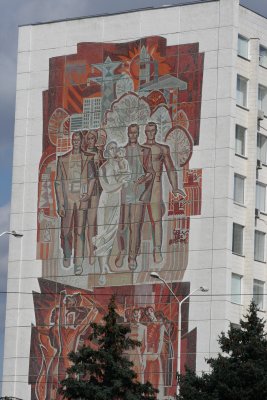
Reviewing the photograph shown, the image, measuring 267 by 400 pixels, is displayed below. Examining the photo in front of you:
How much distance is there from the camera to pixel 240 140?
372 feet

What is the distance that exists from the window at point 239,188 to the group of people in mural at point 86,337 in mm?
9125

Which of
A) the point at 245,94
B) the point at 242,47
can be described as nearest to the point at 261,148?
the point at 245,94

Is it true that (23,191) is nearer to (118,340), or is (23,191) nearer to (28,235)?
(28,235)

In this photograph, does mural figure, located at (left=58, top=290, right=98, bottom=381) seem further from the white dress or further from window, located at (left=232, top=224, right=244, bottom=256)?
window, located at (left=232, top=224, right=244, bottom=256)

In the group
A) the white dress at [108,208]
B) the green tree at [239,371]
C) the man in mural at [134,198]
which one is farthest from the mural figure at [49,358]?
the green tree at [239,371]

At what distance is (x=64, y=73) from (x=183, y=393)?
145 feet

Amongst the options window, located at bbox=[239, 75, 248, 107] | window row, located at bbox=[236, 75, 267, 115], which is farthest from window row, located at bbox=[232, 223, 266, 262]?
window, located at bbox=[239, 75, 248, 107]

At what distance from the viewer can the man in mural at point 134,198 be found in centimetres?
11369

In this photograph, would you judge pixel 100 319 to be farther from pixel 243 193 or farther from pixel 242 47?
pixel 242 47

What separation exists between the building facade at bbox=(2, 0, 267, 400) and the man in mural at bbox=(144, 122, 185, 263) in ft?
0.31

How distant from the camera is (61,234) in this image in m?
117

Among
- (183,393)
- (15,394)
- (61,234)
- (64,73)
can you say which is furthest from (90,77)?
(183,393)

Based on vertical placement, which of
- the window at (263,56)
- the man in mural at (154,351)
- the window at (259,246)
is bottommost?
the man in mural at (154,351)

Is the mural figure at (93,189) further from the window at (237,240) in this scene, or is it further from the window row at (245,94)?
the window row at (245,94)
